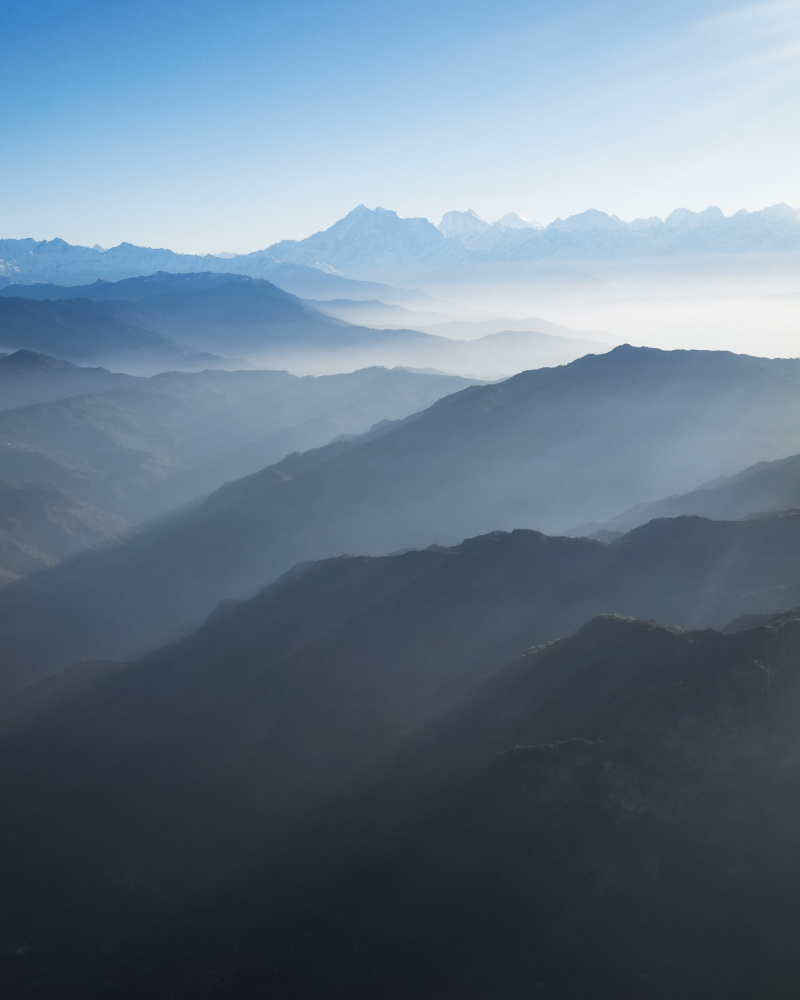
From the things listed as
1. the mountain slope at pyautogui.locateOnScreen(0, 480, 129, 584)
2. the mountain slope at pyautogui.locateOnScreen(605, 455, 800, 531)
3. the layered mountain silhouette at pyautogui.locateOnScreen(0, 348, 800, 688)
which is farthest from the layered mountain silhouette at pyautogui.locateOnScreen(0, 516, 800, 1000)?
→ the mountain slope at pyautogui.locateOnScreen(0, 480, 129, 584)

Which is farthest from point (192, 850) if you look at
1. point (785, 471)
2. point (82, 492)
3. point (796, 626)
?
point (82, 492)

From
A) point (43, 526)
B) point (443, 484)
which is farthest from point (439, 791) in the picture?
point (43, 526)

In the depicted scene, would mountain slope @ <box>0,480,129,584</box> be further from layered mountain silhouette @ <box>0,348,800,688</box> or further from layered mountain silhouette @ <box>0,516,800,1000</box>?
layered mountain silhouette @ <box>0,516,800,1000</box>

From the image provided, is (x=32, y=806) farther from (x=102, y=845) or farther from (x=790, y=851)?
(x=790, y=851)

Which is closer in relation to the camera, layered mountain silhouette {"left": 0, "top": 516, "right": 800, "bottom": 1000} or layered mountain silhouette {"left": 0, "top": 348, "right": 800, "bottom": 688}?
layered mountain silhouette {"left": 0, "top": 516, "right": 800, "bottom": 1000}

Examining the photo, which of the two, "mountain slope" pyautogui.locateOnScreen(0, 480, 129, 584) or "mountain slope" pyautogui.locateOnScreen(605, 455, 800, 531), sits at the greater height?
"mountain slope" pyautogui.locateOnScreen(605, 455, 800, 531)

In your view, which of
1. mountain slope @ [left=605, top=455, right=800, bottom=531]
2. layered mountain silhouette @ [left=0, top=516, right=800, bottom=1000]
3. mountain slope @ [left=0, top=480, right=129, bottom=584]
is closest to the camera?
layered mountain silhouette @ [left=0, top=516, right=800, bottom=1000]
